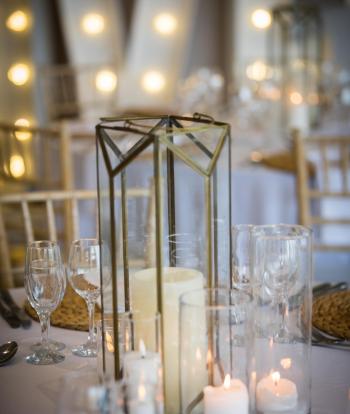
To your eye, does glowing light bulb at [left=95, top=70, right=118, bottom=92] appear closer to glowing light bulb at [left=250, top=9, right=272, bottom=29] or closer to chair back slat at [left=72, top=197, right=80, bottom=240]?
glowing light bulb at [left=250, top=9, right=272, bottom=29]

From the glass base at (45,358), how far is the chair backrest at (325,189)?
1387 millimetres

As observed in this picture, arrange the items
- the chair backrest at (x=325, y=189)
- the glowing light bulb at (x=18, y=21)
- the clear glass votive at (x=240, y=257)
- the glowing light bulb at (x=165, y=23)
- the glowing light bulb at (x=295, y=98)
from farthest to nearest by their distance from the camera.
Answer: the glowing light bulb at (x=165, y=23)
the glowing light bulb at (x=18, y=21)
the glowing light bulb at (x=295, y=98)
the chair backrest at (x=325, y=189)
the clear glass votive at (x=240, y=257)

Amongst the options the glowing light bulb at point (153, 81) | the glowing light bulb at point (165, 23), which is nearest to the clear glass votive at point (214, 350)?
the glowing light bulb at point (153, 81)

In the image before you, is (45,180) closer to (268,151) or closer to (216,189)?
(268,151)

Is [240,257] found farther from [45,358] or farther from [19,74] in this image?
[19,74]

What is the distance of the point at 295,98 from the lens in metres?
5.38

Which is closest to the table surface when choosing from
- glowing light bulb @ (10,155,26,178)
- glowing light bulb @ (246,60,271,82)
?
glowing light bulb @ (10,155,26,178)

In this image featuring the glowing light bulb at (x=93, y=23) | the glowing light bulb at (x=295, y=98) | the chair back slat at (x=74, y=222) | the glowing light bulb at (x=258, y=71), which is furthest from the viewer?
the glowing light bulb at (x=93, y=23)

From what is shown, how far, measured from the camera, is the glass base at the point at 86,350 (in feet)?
2.97

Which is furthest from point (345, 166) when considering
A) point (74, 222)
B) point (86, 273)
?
point (86, 273)

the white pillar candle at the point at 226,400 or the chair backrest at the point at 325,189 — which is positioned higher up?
the chair backrest at the point at 325,189

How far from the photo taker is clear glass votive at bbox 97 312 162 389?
1.92 ft

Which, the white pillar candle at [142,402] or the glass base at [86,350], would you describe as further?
the glass base at [86,350]

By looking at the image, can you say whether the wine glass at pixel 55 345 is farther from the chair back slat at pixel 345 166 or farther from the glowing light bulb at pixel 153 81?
the glowing light bulb at pixel 153 81
